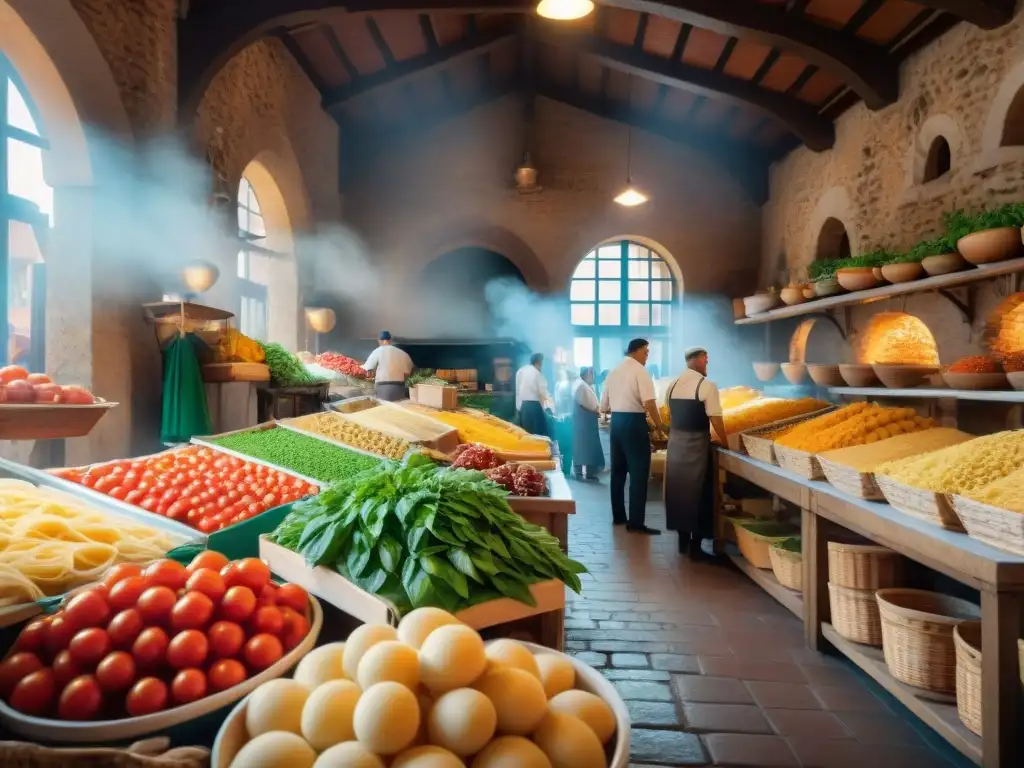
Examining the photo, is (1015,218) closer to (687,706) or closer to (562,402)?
(687,706)

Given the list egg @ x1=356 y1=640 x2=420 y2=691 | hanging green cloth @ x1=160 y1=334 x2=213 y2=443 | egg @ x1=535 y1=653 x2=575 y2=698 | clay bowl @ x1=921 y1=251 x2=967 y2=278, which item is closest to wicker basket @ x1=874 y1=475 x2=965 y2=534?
egg @ x1=535 y1=653 x2=575 y2=698

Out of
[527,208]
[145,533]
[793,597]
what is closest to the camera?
[145,533]

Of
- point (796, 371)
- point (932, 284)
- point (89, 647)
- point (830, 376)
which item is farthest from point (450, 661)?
point (796, 371)

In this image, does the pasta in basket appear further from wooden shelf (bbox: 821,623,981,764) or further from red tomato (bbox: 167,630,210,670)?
wooden shelf (bbox: 821,623,981,764)

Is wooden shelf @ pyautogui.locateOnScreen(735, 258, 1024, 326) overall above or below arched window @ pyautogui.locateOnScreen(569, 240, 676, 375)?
below

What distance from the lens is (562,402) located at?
33.3 ft

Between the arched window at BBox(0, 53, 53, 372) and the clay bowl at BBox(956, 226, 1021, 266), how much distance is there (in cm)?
629

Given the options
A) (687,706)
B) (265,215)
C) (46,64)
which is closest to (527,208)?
(265,215)

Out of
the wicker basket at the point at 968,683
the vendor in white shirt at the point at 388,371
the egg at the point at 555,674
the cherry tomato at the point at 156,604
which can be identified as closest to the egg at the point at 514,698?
the egg at the point at 555,674

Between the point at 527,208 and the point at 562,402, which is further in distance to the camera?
the point at 527,208

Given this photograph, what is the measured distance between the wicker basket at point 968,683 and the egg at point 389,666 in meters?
1.96

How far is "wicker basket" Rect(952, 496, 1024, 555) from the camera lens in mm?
2143

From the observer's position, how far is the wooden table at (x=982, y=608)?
83.7 inches

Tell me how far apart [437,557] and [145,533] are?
3.74 feet
